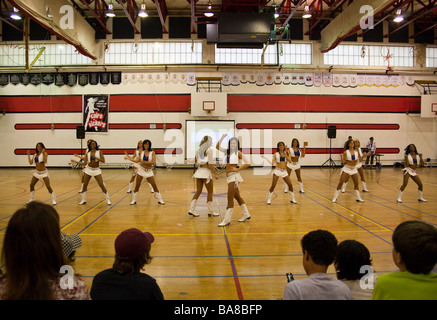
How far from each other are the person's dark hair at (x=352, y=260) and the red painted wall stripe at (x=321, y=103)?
1697cm

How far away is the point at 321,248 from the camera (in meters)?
2.02

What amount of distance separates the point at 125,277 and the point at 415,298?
1752 millimetres

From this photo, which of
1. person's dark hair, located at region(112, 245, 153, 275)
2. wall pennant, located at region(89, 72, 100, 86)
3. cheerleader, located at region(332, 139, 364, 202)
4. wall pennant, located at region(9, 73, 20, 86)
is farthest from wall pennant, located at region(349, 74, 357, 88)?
wall pennant, located at region(9, 73, 20, 86)

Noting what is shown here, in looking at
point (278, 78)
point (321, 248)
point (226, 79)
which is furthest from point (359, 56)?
point (321, 248)

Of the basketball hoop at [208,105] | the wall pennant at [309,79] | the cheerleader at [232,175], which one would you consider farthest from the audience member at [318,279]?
the wall pennant at [309,79]

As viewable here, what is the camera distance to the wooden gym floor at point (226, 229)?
3912 mm

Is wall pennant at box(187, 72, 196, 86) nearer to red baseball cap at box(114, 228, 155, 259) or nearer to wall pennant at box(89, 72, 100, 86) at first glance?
wall pennant at box(89, 72, 100, 86)

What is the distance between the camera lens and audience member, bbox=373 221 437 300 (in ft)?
5.28

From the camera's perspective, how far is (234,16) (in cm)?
1294

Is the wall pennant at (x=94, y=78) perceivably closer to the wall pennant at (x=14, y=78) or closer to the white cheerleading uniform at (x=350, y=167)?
the wall pennant at (x=14, y=78)

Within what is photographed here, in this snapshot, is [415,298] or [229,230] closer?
[415,298]
